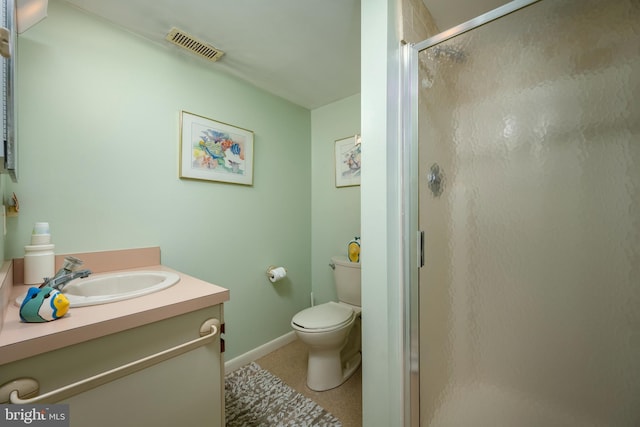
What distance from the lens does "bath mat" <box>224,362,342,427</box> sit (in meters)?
1.28

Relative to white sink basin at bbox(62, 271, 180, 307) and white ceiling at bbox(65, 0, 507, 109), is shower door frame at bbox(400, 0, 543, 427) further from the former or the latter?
white sink basin at bbox(62, 271, 180, 307)

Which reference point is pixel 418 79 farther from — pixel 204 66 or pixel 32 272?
pixel 32 272

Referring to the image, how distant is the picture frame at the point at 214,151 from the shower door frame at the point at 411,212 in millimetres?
1248

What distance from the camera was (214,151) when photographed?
1668 millimetres

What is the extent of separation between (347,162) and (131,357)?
1.84 meters

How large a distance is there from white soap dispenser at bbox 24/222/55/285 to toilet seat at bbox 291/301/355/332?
4.02 feet

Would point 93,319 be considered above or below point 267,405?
above

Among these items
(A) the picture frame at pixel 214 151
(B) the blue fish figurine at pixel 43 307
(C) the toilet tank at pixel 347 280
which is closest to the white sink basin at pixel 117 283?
(B) the blue fish figurine at pixel 43 307

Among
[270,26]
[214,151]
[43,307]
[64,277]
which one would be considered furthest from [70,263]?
[270,26]

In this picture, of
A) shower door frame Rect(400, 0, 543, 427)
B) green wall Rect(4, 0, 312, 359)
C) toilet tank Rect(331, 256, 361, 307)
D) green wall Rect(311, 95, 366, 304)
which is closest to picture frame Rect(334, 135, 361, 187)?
green wall Rect(311, 95, 366, 304)

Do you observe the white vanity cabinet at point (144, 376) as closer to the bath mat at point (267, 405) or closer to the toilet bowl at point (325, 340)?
the bath mat at point (267, 405)

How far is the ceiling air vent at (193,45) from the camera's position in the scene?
4.48 feet

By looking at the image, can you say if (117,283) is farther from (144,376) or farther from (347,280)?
(347,280)

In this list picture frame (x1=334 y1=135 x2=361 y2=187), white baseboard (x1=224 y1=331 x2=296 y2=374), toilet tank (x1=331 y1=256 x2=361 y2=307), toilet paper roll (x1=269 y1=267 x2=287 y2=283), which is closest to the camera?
white baseboard (x1=224 y1=331 x2=296 y2=374)
